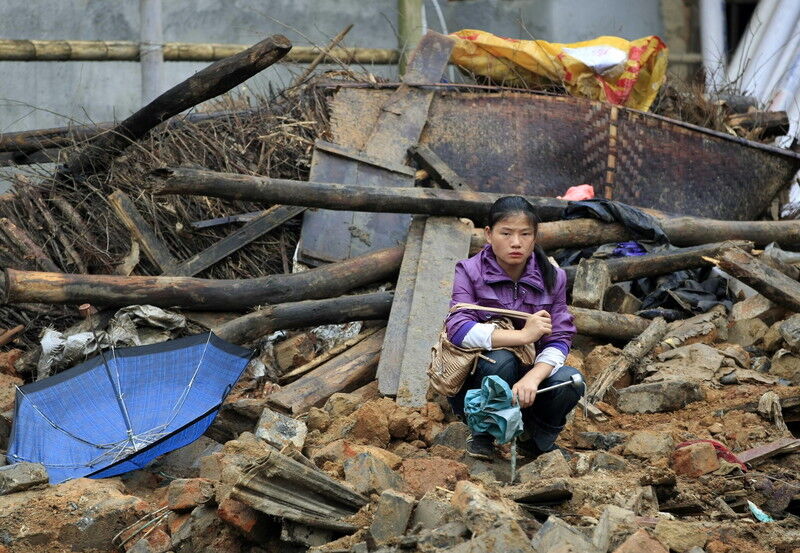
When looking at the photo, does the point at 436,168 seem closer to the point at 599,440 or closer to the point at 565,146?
the point at 565,146

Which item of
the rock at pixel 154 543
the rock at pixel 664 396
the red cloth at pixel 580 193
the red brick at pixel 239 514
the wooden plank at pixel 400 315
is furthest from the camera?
the red cloth at pixel 580 193

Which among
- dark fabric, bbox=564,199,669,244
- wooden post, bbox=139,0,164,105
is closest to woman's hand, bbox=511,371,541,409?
dark fabric, bbox=564,199,669,244

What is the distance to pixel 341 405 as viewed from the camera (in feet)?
18.7

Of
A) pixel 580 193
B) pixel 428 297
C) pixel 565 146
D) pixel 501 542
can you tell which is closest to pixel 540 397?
pixel 501 542

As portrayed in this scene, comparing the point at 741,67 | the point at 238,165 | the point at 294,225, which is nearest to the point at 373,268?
the point at 294,225

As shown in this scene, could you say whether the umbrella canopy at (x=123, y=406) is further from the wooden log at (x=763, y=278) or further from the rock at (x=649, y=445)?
the wooden log at (x=763, y=278)

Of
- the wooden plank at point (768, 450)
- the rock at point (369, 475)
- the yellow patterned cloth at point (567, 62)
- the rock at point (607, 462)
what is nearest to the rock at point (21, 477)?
the rock at point (369, 475)

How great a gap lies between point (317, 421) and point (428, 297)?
4.48 feet

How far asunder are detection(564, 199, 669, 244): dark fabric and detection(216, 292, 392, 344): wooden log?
1.48m

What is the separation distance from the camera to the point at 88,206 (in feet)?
26.3

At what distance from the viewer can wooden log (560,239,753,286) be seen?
7.20 m

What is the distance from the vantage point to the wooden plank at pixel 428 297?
19.6 feet

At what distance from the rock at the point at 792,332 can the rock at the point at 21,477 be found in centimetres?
398

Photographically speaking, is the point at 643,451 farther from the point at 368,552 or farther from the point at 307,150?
the point at 307,150
